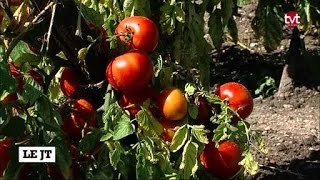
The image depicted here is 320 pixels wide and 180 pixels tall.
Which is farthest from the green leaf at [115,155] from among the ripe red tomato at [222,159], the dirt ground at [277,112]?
the dirt ground at [277,112]

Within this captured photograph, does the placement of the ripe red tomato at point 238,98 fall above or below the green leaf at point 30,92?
below

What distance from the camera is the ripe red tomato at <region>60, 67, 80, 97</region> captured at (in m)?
1.43

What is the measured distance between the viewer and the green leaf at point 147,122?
1.32 meters

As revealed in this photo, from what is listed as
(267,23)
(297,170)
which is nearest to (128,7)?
(267,23)

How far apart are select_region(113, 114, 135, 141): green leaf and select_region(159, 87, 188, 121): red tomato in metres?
0.07

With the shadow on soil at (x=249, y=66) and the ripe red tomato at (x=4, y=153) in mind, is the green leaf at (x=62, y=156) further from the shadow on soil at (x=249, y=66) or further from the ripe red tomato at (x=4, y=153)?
the shadow on soil at (x=249, y=66)

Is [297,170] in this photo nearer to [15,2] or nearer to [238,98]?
[238,98]

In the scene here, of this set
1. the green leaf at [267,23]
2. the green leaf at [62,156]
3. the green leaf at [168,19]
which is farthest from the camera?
the green leaf at [267,23]

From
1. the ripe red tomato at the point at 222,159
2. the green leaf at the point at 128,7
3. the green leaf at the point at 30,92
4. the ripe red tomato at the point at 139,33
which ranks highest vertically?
the green leaf at the point at 128,7

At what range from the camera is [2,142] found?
133cm

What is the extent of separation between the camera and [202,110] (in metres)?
1.42

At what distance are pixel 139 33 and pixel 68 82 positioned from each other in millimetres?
210

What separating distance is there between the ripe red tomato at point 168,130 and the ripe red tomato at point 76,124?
0.14 metres

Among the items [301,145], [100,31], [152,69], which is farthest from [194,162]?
[301,145]
